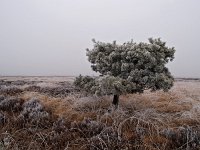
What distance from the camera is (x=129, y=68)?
469 inches

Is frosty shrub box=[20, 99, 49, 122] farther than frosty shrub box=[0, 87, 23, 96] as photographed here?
No

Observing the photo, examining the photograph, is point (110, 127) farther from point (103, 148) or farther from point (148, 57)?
point (148, 57)

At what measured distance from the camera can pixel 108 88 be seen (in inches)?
435

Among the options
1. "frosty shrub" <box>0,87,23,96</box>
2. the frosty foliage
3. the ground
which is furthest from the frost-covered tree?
"frosty shrub" <box>0,87,23,96</box>

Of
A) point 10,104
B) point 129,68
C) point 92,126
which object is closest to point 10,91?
point 10,104

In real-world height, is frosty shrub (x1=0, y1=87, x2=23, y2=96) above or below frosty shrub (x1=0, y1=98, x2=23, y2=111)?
above

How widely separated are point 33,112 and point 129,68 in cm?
392

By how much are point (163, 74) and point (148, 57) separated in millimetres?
870

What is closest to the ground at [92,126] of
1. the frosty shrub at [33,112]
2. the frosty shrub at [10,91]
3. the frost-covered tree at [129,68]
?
the frosty shrub at [33,112]

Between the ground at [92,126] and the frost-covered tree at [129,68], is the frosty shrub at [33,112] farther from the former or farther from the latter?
the frost-covered tree at [129,68]

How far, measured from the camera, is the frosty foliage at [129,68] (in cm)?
1122

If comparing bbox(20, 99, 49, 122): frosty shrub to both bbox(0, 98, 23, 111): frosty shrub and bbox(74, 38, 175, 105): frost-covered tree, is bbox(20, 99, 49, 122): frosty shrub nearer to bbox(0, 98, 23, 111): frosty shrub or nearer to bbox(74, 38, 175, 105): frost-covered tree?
bbox(0, 98, 23, 111): frosty shrub

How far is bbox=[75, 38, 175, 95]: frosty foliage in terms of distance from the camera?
11.2m

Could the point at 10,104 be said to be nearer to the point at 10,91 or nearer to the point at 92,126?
the point at 10,91
